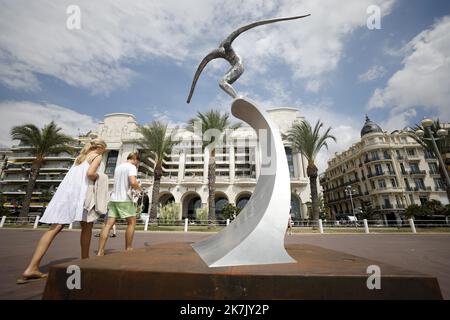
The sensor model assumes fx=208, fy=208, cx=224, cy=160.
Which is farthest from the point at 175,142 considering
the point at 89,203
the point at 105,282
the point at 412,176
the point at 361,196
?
the point at 412,176

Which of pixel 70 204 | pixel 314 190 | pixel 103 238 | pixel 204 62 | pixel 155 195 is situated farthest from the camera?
pixel 155 195

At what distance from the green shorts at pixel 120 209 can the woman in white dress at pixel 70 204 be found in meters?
0.45

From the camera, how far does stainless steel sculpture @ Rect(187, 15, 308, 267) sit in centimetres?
194

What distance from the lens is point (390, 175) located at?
34656mm

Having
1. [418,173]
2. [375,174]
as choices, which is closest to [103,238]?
[375,174]

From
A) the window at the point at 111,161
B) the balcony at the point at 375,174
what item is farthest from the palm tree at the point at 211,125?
the balcony at the point at 375,174

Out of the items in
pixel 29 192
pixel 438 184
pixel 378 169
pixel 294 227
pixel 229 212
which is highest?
pixel 378 169

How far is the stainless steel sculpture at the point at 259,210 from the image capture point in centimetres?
194

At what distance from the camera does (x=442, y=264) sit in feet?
11.3

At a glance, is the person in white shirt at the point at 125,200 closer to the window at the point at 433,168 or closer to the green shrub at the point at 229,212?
the green shrub at the point at 229,212

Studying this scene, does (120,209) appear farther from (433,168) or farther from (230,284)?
(433,168)

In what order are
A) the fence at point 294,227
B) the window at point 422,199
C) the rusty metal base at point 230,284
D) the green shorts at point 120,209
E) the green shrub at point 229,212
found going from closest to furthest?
the rusty metal base at point 230,284
the green shorts at point 120,209
the fence at point 294,227
the green shrub at point 229,212
the window at point 422,199

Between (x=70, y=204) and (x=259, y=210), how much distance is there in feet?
7.42

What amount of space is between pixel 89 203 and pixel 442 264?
5.55m
